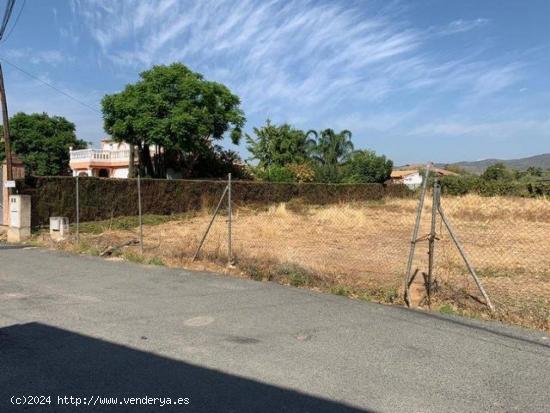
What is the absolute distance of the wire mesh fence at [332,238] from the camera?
8508 mm

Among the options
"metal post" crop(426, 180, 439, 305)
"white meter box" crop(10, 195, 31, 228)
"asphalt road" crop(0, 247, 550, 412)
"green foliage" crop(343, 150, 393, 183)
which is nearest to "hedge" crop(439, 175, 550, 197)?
"green foliage" crop(343, 150, 393, 183)

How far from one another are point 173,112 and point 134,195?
1368cm

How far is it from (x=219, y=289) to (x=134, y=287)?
138cm

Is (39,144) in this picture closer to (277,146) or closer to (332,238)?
(277,146)

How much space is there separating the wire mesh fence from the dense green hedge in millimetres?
54

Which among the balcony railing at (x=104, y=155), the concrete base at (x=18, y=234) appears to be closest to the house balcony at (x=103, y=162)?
the balcony railing at (x=104, y=155)

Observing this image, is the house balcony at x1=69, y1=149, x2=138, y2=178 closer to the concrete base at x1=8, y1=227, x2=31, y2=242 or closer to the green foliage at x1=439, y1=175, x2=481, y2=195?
the green foliage at x1=439, y1=175, x2=481, y2=195

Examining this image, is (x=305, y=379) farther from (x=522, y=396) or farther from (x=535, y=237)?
(x=535, y=237)

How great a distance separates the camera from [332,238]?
629 inches

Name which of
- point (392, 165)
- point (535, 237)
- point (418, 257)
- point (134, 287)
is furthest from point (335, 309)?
point (392, 165)

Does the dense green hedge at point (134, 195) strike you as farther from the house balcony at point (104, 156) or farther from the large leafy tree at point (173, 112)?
the house balcony at point (104, 156)

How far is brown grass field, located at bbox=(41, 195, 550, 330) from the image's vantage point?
24.1 ft

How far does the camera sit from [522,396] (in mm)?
3824

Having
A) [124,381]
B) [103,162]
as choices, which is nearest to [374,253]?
[124,381]
